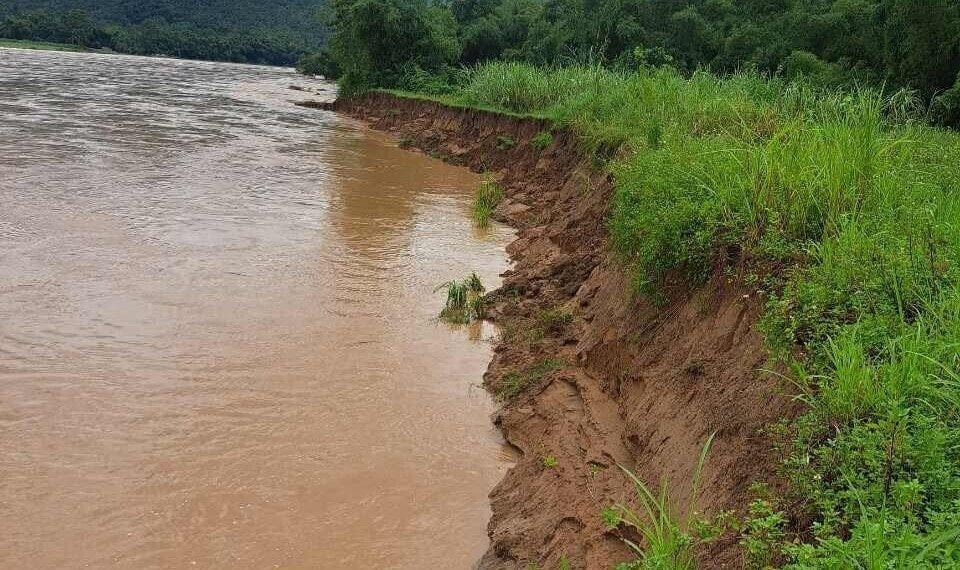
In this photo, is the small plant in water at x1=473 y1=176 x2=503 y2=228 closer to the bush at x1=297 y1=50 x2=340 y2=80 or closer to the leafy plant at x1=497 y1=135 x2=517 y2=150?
the leafy plant at x1=497 y1=135 x2=517 y2=150

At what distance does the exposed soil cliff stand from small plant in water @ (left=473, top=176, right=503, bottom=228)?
4090mm

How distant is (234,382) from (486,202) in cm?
884

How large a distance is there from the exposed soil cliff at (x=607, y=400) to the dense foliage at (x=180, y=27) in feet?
240

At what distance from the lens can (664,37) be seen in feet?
117

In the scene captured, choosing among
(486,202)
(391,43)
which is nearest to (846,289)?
(486,202)

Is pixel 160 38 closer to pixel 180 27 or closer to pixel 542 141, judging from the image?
pixel 180 27

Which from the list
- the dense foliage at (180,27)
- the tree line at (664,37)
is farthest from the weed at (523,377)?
the dense foliage at (180,27)

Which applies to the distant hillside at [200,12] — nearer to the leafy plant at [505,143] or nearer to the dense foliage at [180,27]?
the dense foliage at [180,27]

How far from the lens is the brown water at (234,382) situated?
459 centimetres

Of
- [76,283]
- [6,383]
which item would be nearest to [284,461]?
[6,383]

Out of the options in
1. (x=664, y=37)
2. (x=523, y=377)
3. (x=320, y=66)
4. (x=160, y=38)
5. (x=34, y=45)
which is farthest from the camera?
(x=160, y=38)

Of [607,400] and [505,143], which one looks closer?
[607,400]

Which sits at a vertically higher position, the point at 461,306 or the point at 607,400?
the point at 607,400

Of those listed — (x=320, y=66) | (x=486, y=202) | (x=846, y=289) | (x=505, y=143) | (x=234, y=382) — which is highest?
(x=846, y=289)
